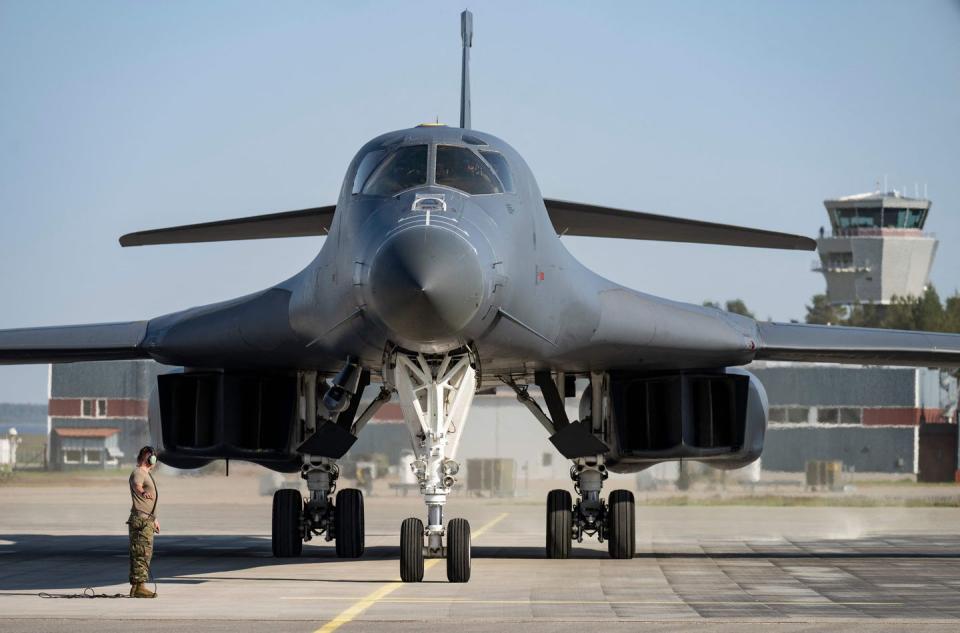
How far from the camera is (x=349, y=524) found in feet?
56.4

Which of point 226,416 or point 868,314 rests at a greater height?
point 868,314

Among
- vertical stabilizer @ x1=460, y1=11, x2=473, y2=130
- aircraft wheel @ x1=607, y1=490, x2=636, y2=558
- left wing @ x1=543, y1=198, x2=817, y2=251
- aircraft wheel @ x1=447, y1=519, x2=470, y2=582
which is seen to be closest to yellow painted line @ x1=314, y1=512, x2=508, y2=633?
aircraft wheel @ x1=447, y1=519, x2=470, y2=582

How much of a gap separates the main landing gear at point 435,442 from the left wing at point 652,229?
12.3 ft

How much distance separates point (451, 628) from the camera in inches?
395

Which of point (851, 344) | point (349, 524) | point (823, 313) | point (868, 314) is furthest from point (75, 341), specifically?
point (823, 313)

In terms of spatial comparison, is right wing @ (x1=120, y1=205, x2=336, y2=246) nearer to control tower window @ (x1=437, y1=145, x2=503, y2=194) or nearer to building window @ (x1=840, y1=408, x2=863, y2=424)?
control tower window @ (x1=437, y1=145, x2=503, y2=194)

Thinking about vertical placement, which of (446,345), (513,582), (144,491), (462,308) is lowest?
(513,582)

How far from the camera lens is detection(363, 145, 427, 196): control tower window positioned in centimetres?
1338

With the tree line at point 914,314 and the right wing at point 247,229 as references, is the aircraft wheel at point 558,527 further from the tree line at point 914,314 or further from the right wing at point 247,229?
the tree line at point 914,314

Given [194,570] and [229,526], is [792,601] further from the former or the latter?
[229,526]

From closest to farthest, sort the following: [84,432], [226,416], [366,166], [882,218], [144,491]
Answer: [144,491], [366,166], [226,416], [84,432], [882,218]

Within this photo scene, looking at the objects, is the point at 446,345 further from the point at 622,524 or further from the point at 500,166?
the point at 622,524

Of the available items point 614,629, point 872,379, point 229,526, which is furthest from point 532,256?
point 872,379

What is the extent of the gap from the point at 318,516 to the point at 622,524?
3532mm
